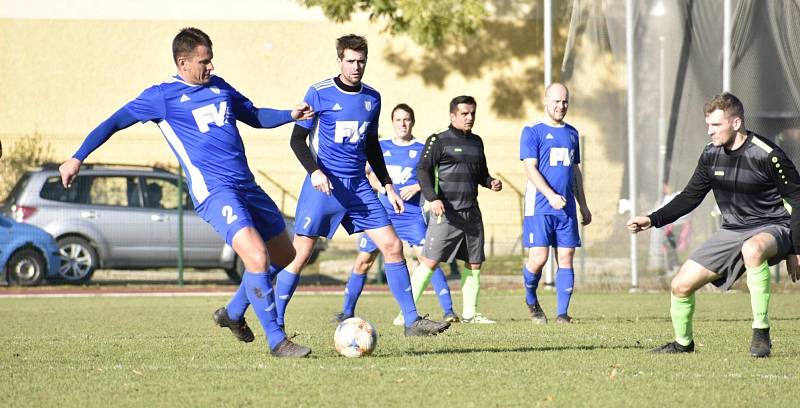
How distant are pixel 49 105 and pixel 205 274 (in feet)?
21.6

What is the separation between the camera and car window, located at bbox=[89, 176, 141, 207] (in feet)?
65.5

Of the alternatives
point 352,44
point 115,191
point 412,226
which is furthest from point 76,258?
point 352,44

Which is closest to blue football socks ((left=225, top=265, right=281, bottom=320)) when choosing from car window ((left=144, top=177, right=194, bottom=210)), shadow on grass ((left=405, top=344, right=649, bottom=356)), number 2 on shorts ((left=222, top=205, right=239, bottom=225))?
number 2 on shorts ((left=222, top=205, right=239, bottom=225))

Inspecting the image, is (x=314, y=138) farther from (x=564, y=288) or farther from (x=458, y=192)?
(x=564, y=288)

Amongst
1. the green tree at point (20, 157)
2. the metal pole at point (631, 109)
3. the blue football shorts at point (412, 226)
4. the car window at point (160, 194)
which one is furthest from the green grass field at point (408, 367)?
the green tree at point (20, 157)

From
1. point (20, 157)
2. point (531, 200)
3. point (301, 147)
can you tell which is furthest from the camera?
point (20, 157)

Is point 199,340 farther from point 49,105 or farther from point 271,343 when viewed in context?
point 49,105

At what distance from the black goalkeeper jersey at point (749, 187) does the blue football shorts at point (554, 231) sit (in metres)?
3.23

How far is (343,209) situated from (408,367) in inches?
87.2

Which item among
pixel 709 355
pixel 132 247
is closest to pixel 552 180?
pixel 709 355

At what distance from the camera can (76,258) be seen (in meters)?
19.7

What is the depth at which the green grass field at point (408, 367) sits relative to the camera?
6453 mm

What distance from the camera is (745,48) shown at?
1738 centimetres

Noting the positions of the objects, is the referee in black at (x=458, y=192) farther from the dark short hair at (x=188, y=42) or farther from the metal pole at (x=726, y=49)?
the metal pole at (x=726, y=49)
